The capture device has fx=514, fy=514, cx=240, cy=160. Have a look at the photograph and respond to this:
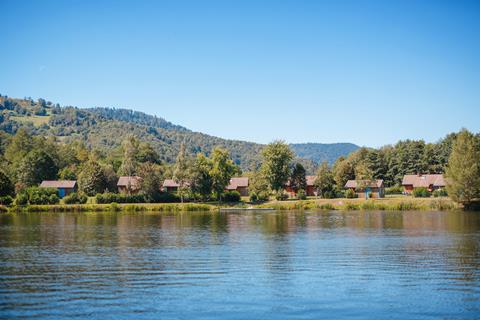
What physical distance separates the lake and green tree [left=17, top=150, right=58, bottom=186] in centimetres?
6976

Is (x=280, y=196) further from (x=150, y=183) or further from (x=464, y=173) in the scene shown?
(x=464, y=173)

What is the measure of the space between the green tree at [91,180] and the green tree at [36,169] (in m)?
19.9

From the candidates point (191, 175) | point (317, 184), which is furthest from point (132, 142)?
point (317, 184)

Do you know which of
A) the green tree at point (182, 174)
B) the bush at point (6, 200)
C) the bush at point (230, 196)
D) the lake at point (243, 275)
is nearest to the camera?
the lake at point (243, 275)

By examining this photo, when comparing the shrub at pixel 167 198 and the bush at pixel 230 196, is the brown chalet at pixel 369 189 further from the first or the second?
the shrub at pixel 167 198

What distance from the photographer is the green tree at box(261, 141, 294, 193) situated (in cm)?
10157

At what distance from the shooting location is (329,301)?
22.2 meters

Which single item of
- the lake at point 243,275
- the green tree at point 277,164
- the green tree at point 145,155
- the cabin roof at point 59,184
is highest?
the green tree at point 145,155

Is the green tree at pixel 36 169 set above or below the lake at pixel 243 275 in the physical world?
above

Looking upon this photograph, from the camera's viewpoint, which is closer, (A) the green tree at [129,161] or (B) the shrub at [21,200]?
(B) the shrub at [21,200]

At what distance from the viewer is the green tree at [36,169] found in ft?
373

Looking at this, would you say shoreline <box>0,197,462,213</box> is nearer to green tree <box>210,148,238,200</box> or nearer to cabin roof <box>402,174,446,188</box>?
green tree <box>210,148,238,200</box>

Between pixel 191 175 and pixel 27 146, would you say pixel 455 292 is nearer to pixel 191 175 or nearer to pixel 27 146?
pixel 191 175

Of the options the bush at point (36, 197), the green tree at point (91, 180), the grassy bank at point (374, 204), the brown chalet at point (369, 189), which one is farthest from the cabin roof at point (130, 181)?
the brown chalet at point (369, 189)
